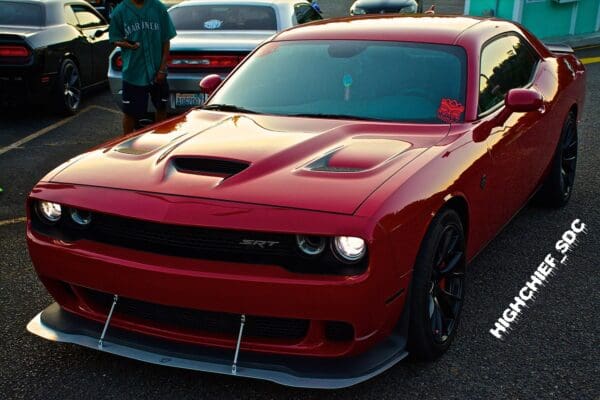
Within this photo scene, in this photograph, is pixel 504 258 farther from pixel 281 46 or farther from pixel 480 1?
pixel 480 1

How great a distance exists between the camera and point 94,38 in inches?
417

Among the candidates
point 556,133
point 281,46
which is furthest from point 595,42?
point 281,46

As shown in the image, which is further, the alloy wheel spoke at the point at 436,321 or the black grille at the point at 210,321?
the alloy wheel spoke at the point at 436,321

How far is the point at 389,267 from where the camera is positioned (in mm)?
3041

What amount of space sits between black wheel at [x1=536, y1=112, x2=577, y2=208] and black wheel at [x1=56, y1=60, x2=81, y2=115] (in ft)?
20.1

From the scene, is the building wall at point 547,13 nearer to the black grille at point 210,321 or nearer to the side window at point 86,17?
the side window at point 86,17

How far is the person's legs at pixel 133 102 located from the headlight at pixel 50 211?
12.8ft

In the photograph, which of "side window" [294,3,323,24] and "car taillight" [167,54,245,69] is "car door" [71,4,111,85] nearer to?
"side window" [294,3,323,24]

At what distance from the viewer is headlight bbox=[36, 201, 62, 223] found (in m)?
3.49

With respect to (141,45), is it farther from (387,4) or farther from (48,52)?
(387,4)

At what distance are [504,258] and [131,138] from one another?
243 centimetres

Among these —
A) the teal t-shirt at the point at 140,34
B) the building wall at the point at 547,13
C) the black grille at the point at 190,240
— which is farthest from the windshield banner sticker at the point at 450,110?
the building wall at the point at 547,13

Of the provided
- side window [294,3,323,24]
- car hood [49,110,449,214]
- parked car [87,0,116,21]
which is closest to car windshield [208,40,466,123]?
car hood [49,110,449,214]

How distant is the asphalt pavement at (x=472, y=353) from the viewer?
3330 mm
